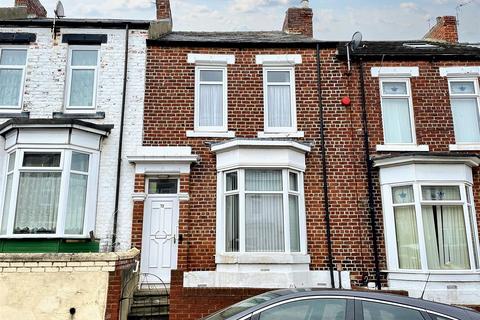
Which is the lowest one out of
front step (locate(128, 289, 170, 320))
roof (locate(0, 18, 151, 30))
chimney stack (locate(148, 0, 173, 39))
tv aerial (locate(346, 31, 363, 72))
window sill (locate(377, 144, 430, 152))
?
front step (locate(128, 289, 170, 320))

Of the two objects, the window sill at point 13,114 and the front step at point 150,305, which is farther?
the window sill at point 13,114

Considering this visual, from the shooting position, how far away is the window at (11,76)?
10.6 meters

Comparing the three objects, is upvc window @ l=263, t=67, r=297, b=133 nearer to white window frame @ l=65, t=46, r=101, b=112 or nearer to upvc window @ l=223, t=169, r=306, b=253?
upvc window @ l=223, t=169, r=306, b=253

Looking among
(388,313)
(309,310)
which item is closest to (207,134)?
(309,310)

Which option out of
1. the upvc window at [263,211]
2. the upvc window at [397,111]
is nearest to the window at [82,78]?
the upvc window at [263,211]

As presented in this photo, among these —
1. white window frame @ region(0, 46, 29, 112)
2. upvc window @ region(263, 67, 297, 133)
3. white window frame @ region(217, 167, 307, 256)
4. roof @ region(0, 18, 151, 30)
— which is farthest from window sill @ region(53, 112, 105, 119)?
upvc window @ region(263, 67, 297, 133)

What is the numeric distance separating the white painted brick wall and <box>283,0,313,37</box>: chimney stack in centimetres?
509

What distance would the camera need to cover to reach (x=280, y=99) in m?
11.1

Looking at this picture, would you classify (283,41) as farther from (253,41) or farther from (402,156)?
(402,156)

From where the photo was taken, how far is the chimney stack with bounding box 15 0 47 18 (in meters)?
12.3

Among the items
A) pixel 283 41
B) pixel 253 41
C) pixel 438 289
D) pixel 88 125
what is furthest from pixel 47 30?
pixel 438 289

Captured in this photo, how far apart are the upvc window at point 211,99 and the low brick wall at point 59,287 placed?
5020 mm

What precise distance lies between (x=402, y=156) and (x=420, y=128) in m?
1.51

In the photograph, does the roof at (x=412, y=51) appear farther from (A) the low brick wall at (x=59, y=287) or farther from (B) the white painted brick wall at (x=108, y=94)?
(A) the low brick wall at (x=59, y=287)
